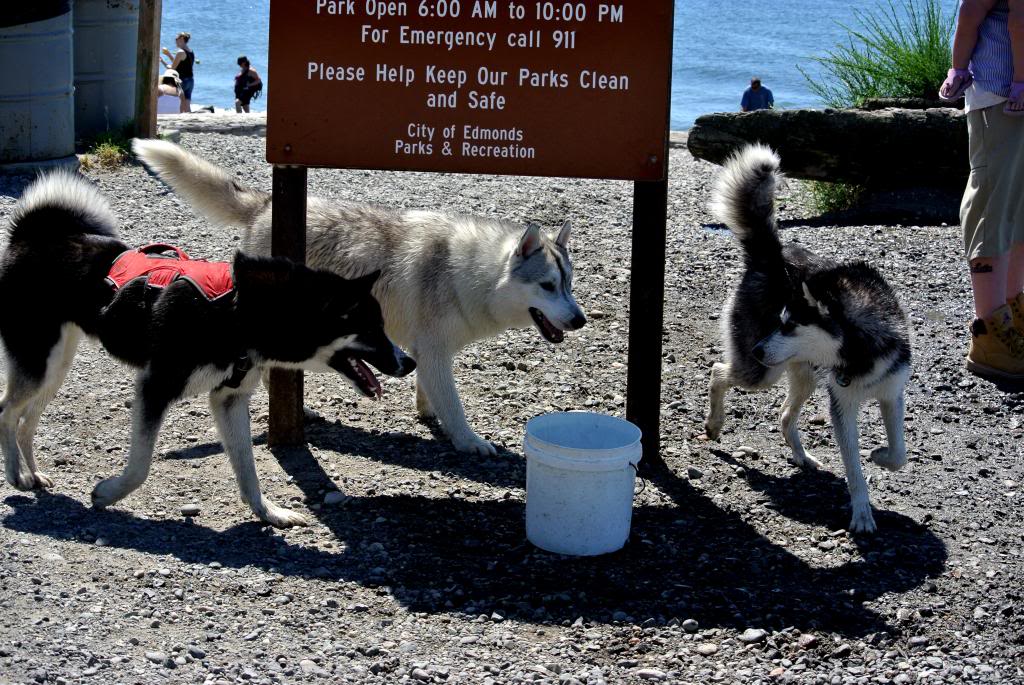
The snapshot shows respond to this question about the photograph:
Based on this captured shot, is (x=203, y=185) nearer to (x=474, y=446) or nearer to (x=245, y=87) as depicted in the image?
(x=474, y=446)

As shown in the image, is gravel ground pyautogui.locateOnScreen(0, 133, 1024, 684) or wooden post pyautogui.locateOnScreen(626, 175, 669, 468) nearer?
gravel ground pyautogui.locateOnScreen(0, 133, 1024, 684)

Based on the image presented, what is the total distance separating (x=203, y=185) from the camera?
6430 mm

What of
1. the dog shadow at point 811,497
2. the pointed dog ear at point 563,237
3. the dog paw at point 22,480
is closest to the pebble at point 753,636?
the dog shadow at point 811,497

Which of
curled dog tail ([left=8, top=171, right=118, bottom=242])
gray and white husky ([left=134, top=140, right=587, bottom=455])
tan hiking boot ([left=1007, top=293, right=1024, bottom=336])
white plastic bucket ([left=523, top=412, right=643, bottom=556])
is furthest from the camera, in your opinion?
tan hiking boot ([left=1007, top=293, right=1024, bottom=336])

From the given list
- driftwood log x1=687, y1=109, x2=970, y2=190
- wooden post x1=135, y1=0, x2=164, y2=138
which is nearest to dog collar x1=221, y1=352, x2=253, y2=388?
driftwood log x1=687, y1=109, x2=970, y2=190

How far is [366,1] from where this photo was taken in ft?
17.8

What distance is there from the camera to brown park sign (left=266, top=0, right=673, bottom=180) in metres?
5.34

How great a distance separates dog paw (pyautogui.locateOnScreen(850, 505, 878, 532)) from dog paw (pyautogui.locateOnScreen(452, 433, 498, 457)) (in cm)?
181

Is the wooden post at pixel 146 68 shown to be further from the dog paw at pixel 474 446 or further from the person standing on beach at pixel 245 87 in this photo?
the person standing on beach at pixel 245 87

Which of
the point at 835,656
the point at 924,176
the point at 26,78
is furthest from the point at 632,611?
the point at 26,78

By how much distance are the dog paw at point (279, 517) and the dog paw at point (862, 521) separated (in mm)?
2351

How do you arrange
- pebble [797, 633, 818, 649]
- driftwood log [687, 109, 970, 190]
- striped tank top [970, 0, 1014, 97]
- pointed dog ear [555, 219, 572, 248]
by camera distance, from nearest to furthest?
pebble [797, 633, 818, 649] < pointed dog ear [555, 219, 572, 248] < striped tank top [970, 0, 1014, 97] < driftwood log [687, 109, 970, 190]

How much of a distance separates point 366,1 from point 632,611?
2.92 metres

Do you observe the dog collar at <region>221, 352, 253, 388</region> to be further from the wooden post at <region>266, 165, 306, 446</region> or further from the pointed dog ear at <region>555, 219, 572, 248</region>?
the pointed dog ear at <region>555, 219, 572, 248</region>
